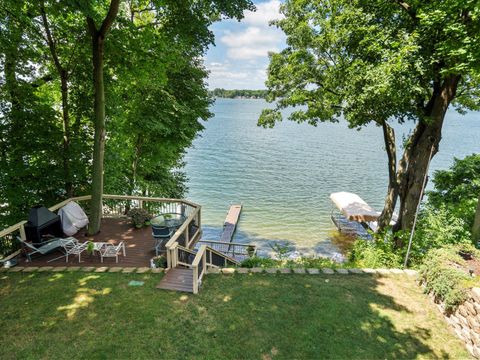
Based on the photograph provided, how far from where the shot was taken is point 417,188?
866cm

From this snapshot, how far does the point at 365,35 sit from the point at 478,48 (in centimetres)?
283

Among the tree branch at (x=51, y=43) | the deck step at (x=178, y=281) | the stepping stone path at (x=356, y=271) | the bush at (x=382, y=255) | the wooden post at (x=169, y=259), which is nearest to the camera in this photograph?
the deck step at (x=178, y=281)

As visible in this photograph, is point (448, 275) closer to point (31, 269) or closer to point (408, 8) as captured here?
point (408, 8)

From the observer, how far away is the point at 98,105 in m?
7.82

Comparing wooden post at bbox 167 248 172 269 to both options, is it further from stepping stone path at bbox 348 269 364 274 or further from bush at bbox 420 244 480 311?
bush at bbox 420 244 480 311

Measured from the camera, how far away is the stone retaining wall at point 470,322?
4395 millimetres

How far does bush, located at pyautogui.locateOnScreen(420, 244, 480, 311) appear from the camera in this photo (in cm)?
494

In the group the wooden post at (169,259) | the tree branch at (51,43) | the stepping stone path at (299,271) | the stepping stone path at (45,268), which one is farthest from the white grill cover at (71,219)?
the stepping stone path at (299,271)

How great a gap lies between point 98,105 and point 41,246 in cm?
423

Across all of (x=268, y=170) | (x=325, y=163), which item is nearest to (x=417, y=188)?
(x=268, y=170)

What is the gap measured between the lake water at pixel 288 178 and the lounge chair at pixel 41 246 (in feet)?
31.8

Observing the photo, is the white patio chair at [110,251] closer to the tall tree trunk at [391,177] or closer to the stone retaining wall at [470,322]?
the stone retaining wall at [470,322]

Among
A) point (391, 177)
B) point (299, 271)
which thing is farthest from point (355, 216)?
point (299, 271)

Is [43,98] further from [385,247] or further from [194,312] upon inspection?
[385,247]
